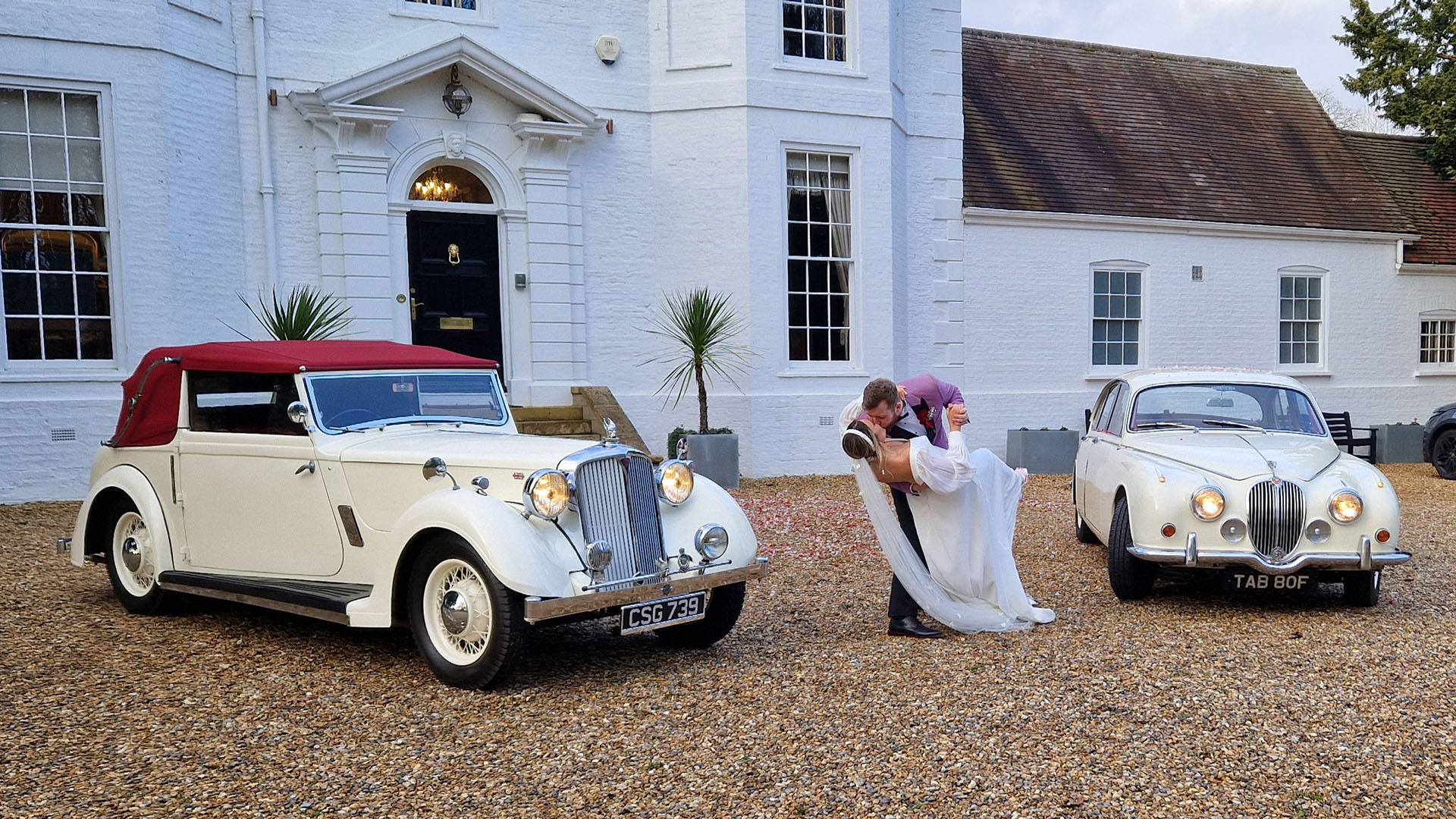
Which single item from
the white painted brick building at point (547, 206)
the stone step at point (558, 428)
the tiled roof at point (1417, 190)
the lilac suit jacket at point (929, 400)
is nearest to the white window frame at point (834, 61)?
the white painted brick building at point (547, 206)

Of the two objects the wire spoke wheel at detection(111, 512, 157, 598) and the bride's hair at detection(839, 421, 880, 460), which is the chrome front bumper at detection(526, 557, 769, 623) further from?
the wire spoke wheel at detection(111, 512, 157, 598)

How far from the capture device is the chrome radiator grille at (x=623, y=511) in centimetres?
504

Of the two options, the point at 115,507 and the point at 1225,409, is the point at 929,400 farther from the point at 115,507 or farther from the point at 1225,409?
the point at 115,507

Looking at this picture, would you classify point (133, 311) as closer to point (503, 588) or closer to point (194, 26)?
point (194, 26)

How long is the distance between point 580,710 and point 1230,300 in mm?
15944

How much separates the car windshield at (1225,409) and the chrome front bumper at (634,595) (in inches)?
140

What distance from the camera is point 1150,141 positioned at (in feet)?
59.7

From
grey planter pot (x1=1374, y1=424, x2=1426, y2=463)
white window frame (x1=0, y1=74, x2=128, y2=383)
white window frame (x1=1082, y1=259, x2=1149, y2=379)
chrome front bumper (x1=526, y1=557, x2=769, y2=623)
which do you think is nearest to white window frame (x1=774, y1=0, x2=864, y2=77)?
white window frame (x1=1082, y1=259, x2=1149, y2=379)

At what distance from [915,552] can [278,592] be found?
3.34 metres

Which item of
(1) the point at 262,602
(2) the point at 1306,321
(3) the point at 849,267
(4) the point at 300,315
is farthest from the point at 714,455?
(2) the point at 1306,321

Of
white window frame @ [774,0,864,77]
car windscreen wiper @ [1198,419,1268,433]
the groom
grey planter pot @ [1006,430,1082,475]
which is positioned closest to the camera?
the groom

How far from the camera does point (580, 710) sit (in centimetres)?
464

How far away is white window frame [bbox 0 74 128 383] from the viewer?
1070cm

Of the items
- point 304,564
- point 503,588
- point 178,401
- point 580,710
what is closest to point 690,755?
point 580,710
